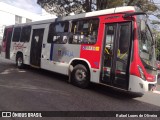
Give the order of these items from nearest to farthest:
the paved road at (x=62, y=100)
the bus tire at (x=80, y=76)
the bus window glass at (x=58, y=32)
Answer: the paved road at (x=62, y=100), the bus tire at (x=80, y=76), the bus window glass at (x=58, y=32)

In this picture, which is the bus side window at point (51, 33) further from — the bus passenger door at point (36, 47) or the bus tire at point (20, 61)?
the bus tire at point (20, 61)

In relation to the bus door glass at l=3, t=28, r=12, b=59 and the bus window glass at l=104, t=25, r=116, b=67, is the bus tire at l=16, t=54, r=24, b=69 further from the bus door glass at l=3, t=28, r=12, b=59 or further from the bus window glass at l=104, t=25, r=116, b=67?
the bus window glass at l=104, t=25, r=116, b=67

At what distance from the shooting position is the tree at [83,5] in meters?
16.3

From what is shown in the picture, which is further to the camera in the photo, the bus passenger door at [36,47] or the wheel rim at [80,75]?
A: the bus passenger door at [36,47]

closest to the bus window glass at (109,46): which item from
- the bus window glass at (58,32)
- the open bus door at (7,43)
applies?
the bus window glass at (58,32)

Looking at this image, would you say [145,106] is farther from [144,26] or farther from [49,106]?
[49,106]

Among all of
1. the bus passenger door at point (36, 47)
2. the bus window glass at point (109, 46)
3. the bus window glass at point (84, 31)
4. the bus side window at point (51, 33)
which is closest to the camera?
the bus window glass at point (109, 46)

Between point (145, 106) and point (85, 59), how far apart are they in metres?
2.72

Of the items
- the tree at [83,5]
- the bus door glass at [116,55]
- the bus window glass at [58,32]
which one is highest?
the tree at [83,5]

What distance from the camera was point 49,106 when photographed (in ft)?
16.9

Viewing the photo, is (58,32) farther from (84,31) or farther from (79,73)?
(79,73)

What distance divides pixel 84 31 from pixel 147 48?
8.08 ft

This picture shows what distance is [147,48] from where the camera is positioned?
660cm

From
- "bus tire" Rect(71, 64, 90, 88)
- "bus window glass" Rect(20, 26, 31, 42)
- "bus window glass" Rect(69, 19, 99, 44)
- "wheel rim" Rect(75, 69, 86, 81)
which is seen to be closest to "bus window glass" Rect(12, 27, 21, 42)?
"bus window glass" Rect(20, 26, 31, 42)
